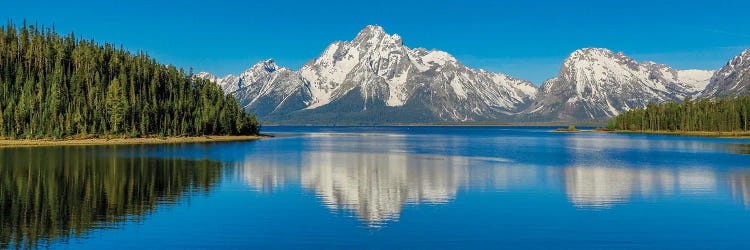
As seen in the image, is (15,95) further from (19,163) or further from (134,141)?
(19,163)

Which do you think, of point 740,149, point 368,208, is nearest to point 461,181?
point 368,208

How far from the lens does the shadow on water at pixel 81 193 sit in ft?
131

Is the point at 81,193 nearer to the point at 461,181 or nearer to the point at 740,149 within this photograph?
the point at 461,181

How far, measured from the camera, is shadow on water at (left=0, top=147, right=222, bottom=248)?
39.9 m

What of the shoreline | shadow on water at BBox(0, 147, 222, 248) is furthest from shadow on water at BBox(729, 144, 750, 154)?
the shoreline

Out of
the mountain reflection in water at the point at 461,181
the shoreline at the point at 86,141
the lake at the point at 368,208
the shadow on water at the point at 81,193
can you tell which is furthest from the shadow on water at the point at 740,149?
the shoreline at the point at 86,141

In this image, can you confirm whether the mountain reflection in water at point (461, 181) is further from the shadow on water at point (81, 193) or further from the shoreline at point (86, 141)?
the shoreline at point (86, 141)

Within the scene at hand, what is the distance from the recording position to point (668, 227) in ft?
140

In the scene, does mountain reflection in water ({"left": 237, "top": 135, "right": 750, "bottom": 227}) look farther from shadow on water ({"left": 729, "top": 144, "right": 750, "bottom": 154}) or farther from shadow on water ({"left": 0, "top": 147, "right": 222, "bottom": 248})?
→ shadow on water ({"left": 729, "top": 144, "right": 750, "bottom": 154})

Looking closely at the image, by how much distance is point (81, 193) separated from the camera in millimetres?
56531

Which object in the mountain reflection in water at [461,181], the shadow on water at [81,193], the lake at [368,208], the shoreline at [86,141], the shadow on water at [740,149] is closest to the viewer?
the lake at [368,208]

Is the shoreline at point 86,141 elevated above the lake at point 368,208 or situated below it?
above

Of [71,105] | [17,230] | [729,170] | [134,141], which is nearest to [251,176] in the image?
[17,230]

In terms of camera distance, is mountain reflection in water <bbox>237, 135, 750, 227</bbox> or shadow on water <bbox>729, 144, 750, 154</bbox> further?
shadow on water <bbox>729, 144, 750, 154</bbox>
